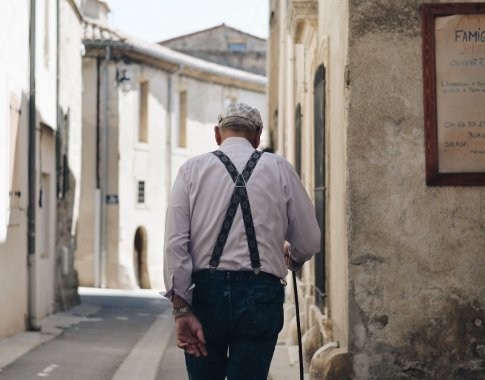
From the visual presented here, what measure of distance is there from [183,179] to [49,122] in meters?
11.7

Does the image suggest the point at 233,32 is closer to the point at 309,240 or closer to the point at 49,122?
the point at 49,122

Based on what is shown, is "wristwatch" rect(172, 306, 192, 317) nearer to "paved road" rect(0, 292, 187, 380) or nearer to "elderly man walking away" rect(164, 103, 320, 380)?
"elderly man walking away" rect(164, 103, 320, 380)

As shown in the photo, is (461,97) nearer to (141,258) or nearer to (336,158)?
(336,158)

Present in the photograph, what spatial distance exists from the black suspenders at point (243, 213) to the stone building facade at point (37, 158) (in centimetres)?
751

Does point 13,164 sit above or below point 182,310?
above

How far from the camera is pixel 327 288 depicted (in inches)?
331

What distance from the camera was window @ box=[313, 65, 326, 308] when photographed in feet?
28.4

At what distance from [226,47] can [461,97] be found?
128 feet

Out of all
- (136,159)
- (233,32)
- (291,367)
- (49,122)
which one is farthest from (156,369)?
(233,32)

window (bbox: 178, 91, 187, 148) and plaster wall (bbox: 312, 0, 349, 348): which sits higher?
window (bbox: 178, 91, 187, 148)

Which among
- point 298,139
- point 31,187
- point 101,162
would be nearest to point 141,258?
point 101,162

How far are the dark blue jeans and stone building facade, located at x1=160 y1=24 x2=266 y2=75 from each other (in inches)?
1545

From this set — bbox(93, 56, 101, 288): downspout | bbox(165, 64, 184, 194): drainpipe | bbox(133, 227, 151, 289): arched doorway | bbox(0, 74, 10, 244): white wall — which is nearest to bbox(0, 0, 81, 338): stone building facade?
bbox(0, 74, 10, 244): white wall

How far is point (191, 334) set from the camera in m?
4.03
